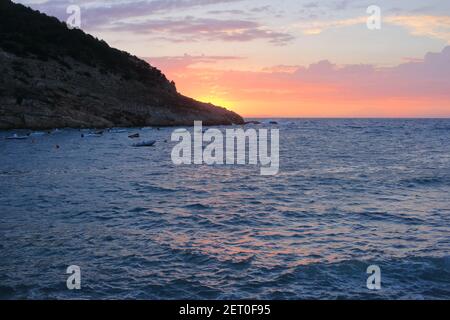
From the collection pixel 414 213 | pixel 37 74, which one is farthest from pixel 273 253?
pixel 37 74

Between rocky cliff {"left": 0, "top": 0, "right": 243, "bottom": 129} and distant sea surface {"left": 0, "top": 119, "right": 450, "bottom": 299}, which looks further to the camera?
rocky cliff {"left": 0, "top": 0, "right": 243, "bottom": 129}

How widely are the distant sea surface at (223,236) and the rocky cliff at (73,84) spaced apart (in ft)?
180

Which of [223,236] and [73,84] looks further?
[73,84]

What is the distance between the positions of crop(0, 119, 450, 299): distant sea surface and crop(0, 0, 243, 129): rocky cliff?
5491 cm

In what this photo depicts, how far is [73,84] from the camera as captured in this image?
93062 millimetres

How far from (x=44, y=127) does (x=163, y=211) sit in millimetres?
68572

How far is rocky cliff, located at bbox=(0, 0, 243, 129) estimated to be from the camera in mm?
79062

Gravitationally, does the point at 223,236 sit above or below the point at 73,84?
below

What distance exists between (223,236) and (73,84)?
290ft

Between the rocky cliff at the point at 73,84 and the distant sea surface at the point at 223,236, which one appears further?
the rocky cliff at the point at 73,84

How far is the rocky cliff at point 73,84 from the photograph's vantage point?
79.1 metres

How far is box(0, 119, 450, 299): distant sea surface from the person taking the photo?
32.5ft

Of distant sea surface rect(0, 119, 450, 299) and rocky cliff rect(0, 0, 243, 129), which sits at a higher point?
rocky cliff rect(0, 0, 243, 129)
